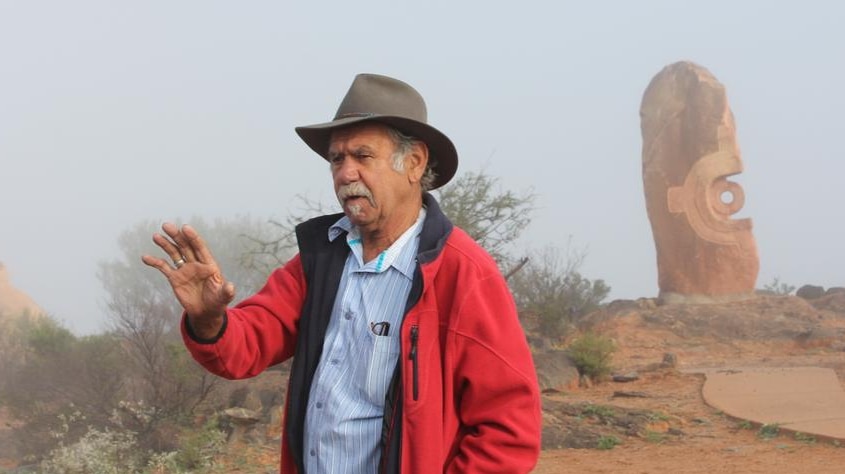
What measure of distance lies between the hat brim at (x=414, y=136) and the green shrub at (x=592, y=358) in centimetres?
978

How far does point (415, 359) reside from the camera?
216 centimetres

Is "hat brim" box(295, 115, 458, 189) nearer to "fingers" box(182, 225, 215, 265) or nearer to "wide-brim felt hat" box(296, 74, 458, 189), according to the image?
"wide-brim felt hat" box(296, 74, 458, 189)

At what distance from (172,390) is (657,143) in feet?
46.5

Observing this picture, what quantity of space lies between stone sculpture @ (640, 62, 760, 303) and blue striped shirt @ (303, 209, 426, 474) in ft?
59.3

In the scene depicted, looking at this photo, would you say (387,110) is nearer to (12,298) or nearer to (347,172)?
(347,172)

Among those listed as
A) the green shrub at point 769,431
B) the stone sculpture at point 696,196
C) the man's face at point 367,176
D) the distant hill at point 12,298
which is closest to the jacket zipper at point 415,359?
the man's face at point 367,176

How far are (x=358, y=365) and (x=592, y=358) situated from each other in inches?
400

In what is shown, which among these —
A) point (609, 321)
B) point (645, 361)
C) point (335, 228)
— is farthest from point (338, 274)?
point (609, 321)

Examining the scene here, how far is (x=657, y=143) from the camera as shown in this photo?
20.6 m

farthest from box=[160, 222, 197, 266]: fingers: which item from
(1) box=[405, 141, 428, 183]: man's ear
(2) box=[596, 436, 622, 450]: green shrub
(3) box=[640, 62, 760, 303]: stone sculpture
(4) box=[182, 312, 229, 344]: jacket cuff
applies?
(3) box=[640, 62, 760, 303]: stone sculpture

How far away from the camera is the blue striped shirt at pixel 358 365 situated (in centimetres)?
225

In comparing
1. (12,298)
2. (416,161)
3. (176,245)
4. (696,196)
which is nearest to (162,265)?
(176,245)

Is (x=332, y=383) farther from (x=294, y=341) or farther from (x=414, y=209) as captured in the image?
(x=414, y=209)

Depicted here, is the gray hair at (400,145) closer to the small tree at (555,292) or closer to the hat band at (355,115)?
the hat band at (355,115)
